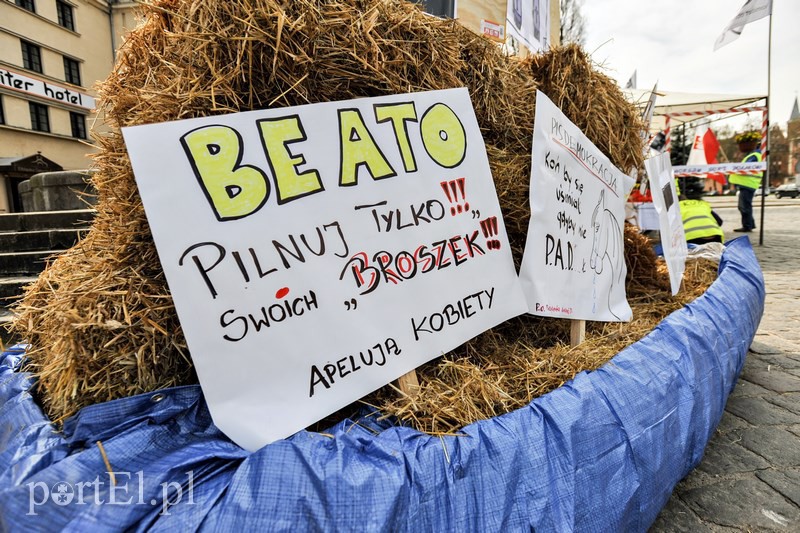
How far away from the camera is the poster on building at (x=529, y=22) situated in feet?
11.4

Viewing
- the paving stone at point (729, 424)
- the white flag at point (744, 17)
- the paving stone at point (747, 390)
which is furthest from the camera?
the white flag at point (744, 17)

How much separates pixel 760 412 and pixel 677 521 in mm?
1237

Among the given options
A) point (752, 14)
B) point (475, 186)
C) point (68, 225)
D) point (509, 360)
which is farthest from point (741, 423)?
point (752, 14)

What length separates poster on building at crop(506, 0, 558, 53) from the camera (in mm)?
3471

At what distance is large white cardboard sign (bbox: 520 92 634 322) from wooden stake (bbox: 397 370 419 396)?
70cm

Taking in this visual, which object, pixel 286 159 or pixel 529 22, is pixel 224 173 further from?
pixel 529 22

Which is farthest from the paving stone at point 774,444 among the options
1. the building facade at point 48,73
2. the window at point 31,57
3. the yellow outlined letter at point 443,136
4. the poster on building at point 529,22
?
the window at point 31,57

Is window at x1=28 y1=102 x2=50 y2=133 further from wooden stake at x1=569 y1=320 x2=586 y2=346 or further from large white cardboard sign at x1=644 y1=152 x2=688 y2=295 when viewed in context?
wooden stake at x1=569 y1=320 x2=586 y2=346

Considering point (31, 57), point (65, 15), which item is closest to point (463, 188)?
point (31, 57)

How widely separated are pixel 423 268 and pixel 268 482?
81cm

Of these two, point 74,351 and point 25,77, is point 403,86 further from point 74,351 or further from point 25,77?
point 25,77

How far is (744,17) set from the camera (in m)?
7.91

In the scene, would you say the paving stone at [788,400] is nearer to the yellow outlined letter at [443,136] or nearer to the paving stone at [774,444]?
the paving stone at [774,444]

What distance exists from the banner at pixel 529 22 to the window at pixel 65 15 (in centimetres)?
2880
